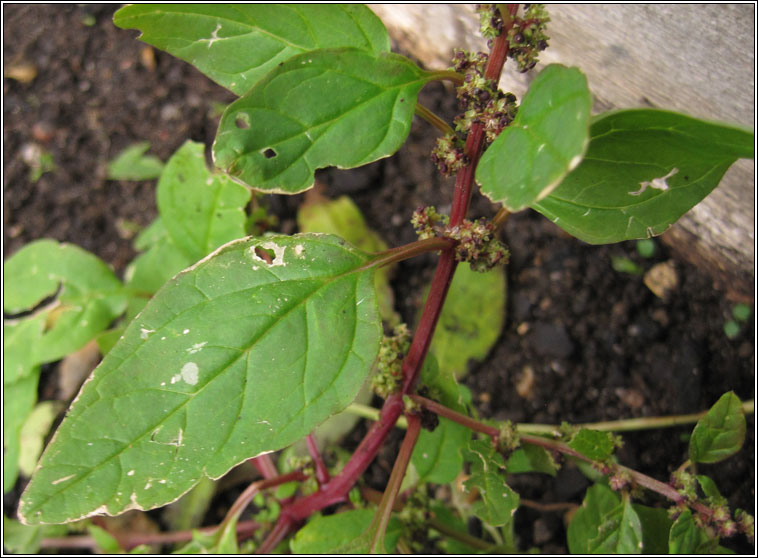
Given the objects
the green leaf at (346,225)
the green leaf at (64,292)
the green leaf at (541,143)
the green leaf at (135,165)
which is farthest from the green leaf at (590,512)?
the green leaf at (135,165)

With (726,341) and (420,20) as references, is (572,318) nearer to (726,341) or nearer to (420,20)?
(726,341)

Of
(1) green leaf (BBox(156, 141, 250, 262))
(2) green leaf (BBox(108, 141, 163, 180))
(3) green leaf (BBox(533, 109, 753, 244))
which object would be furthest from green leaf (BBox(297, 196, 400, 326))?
(3) green leaf (BBox(533, 109, 753, 244))

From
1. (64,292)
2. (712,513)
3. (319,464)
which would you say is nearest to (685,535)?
(712,513)

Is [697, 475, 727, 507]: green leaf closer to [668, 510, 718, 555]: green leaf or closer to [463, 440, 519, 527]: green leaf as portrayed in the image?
[668, 510, 718, 555]: green leaf

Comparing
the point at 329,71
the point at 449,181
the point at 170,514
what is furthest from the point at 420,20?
the point at 170,514

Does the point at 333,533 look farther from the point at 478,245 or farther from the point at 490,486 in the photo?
the point at 478,245

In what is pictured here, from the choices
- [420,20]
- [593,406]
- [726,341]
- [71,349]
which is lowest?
[71,349]
